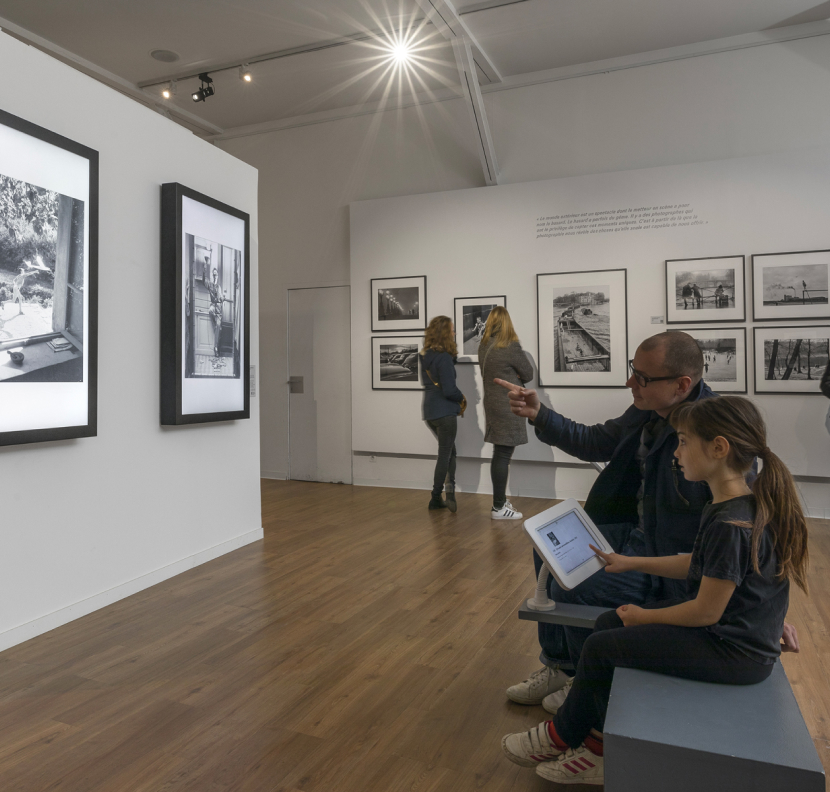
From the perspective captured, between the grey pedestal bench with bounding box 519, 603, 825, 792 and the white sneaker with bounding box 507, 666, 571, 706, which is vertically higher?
the grey pedestal bench with bounding box 519, 603, 825, 792

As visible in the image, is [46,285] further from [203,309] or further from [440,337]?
[440,337]

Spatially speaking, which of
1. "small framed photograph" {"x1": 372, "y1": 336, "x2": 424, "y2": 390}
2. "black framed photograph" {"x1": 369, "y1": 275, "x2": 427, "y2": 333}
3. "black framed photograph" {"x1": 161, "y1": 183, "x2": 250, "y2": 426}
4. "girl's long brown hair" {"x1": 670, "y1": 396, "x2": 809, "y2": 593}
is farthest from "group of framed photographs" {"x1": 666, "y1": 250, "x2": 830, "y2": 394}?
"girl's long brown hair" {"x1": 670, "y1": 396, "x2": 809, "y2": 593}

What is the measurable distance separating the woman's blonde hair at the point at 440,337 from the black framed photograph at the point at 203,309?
2017mm

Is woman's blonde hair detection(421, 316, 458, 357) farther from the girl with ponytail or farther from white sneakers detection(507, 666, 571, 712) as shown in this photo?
the girl with ponytail

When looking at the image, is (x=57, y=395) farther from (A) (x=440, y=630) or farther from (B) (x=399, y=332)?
(B) (x=399, y=332)

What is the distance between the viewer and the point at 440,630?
135 inches

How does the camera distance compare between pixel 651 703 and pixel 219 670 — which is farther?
pixel 219 670

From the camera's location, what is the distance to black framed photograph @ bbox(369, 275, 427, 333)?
7582 mm

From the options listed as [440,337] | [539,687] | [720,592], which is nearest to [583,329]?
[440,337]

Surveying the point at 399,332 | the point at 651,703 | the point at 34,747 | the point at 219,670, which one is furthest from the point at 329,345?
the point at 651,703

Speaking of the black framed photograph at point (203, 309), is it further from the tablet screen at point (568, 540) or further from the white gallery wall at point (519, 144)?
the white gallery wall at point (519, 144)

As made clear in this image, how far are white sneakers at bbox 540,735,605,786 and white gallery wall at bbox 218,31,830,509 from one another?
16.9 ft

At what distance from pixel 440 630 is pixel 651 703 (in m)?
1.89

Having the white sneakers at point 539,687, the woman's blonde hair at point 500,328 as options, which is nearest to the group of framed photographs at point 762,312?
the woman's blonde hair at point 500,328
